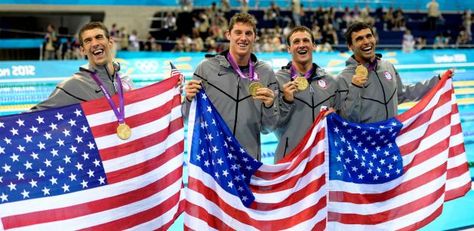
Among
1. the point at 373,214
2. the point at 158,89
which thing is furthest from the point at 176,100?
the point at 373,214

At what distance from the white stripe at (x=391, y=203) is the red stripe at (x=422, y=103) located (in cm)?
53

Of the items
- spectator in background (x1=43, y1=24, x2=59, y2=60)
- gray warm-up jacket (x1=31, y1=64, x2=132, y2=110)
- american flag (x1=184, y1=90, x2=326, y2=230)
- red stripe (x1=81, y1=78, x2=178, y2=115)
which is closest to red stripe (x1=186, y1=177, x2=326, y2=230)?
american flag (x1=184, y1=90, x2=326, y2=230)

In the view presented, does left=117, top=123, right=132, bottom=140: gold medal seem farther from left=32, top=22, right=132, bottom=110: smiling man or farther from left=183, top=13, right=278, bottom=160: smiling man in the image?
left=183, top=13, right=278, bottom=160: smiling man

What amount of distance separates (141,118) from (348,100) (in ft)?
5.12

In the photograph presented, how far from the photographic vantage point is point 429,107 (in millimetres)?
4672

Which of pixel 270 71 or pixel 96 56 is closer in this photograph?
pixel 96 56

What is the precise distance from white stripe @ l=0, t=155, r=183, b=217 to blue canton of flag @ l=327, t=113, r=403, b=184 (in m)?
1.10

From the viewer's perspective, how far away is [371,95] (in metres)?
4.55

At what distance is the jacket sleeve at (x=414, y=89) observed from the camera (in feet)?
16.0

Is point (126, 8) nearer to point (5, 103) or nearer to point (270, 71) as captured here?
point (5, 103)

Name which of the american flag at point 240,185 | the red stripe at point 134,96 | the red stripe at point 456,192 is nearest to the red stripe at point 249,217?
the american flag at point 240,185

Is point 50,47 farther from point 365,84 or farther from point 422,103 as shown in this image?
point 422,103

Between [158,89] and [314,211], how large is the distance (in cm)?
132

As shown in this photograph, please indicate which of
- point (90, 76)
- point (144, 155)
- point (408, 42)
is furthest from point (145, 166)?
point (408, 42)
